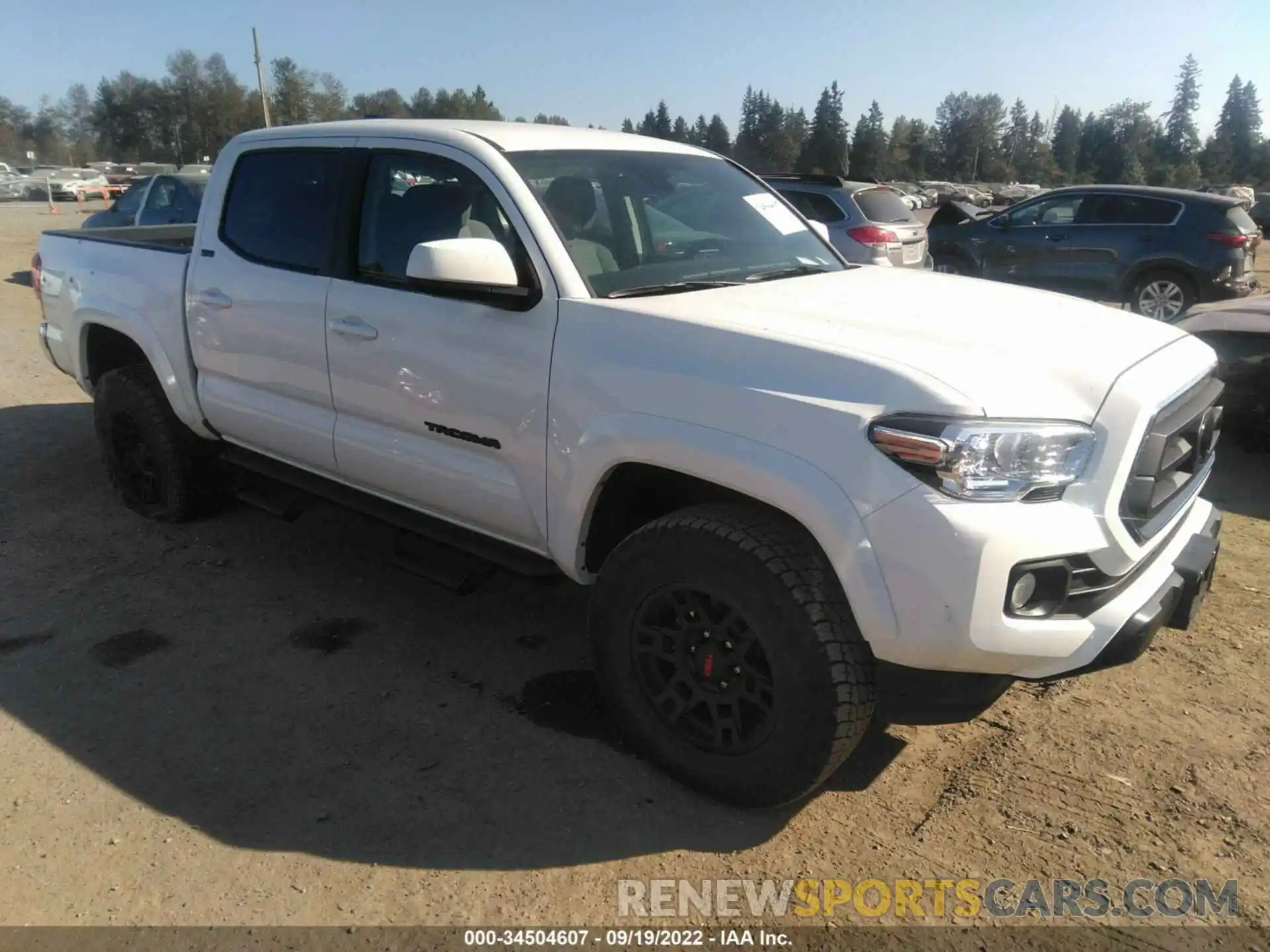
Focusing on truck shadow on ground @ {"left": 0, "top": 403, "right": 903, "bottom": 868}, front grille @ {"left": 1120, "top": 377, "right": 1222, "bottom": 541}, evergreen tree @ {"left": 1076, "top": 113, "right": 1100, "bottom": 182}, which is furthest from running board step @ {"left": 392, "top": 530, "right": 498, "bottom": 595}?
evergreen tree @ {"left": 1076, "top": 113, "right": 1100, "bottom": 182}

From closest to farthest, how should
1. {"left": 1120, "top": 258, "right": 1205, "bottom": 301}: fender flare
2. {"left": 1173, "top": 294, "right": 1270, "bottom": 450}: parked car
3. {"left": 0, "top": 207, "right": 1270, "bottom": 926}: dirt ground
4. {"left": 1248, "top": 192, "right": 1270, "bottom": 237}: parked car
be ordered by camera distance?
{"left": 0, "top": 207, "right": 1270, "bottom": 926}: dirt ground < {"left": 1173, "top": 294, "right": 1270, "bottom": 450}: parked car < {"left": 1120, "top": 258, "right": 1205, "bottom": 301}: fender flare < {"left": 1248, "top": 192, "right": 1270, "bottom": 237}: parked car

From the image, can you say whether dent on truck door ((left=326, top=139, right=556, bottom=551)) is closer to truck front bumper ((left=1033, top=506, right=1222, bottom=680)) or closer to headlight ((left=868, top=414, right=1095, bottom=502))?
headlight ((left=868, top=414, right=1095, bottom=502))

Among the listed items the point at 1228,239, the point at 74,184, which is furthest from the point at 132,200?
the point at 74,184

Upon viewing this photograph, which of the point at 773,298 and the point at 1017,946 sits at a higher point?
the point at 773,298

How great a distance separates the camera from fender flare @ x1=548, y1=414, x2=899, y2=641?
2389 mm

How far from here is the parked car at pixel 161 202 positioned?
11953 millimetres

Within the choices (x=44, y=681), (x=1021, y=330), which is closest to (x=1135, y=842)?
(x=1021, y=330)

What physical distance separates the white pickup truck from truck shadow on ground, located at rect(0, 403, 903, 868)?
34cm

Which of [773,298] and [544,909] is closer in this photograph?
[544,909]

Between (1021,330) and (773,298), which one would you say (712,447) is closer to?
(773,298)

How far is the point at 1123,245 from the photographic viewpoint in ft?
36.8

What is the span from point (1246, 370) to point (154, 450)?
597 cm

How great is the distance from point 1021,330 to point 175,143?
87.5m

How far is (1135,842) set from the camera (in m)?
2.72
